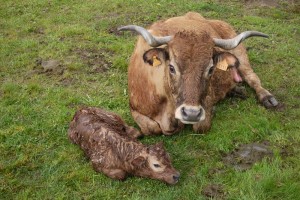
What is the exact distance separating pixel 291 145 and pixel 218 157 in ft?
3.56

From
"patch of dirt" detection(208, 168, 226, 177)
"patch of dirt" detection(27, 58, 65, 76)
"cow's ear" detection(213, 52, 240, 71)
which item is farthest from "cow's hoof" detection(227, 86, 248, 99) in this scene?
"patch of dirt" detection(27, 58, 65, 76)

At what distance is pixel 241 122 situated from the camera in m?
6.68

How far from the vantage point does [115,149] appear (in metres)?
5.49

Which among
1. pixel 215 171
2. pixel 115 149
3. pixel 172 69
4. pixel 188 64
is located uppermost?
pixel 188 64

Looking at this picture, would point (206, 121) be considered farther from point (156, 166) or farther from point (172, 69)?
point (156, 166)

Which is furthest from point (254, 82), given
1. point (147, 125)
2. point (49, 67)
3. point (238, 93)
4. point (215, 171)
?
point (49, 67)

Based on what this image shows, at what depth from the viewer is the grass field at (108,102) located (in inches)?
209

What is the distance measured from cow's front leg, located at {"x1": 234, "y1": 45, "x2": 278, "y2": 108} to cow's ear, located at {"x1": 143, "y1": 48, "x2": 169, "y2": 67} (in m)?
2.37

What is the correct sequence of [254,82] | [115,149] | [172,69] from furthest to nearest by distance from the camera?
[254,82] → [172,69] → [115,149]

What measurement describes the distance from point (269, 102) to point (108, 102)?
9.24 ft

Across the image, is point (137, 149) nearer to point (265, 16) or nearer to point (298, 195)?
Answer: point (298, 195)

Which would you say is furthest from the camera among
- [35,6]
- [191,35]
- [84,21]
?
[35,6]

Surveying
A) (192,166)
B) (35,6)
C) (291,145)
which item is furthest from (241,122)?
(35,6)

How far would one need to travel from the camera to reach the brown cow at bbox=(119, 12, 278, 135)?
18.1ft
